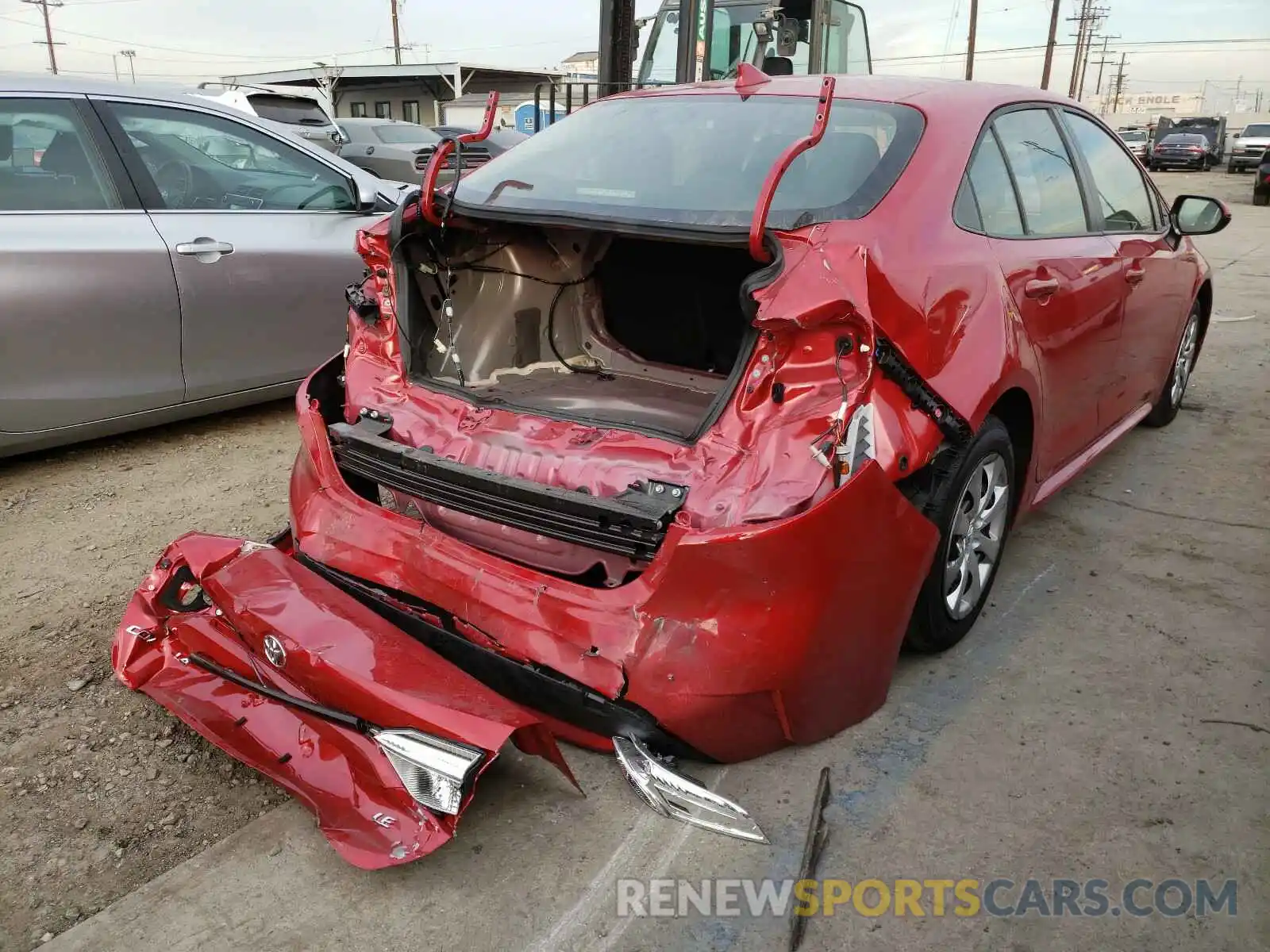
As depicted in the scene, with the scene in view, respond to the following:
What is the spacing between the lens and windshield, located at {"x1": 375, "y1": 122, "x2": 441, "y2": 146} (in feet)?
51.3

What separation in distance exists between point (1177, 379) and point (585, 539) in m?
4.07

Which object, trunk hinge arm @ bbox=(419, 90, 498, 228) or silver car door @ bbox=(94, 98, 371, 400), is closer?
trunk hinge arm @ bbox=(419, 90, 498, 228)

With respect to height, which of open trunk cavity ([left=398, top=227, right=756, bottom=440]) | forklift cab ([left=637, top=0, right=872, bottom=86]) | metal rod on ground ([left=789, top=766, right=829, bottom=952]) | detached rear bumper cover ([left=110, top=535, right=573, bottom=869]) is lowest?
metal rod on ground ([left=789, top=766, right=829, bottom=952])

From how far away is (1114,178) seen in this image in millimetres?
3818

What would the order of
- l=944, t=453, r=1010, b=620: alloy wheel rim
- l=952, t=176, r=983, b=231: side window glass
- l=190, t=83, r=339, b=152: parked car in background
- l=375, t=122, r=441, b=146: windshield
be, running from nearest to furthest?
l=952, t=176, r=983, b=231: side window glass, l=944, t=453, r=1010, b=620: alloy wheel rim, l=190, t=83, r=339, b=152: parked car in background, l=375, t=122, r=441, b=146: windshield

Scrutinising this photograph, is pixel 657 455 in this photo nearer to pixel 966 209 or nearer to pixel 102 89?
pixel 966 209

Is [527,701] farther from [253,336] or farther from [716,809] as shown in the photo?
[253,336]

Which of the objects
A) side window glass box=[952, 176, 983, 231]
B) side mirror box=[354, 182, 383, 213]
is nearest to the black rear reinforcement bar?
side window glass box=[952, 176, 983, 231]

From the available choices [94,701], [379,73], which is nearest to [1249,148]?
[379,73]

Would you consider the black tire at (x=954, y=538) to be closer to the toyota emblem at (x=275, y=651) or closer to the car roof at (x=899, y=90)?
the car roof at (x=899, y=90)

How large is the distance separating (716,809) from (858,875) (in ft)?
1.06

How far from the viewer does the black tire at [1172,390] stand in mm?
4828

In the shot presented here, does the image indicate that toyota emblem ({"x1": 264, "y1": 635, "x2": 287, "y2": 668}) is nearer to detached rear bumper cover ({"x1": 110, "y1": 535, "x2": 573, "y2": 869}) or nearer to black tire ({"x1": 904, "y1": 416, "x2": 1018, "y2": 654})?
detached rear bumper cover ({"x1": 110, "y1": 535, "x2": 573, "y2": 869})

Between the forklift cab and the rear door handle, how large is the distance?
18.0 ft
